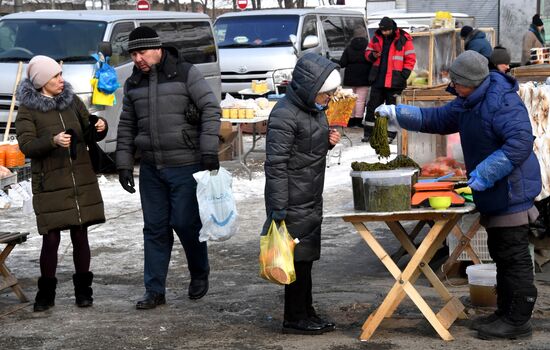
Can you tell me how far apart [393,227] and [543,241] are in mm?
1686

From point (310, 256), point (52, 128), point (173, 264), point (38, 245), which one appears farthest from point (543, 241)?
point (38, 245)

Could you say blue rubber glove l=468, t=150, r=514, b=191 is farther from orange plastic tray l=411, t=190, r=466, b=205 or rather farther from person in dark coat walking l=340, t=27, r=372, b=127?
person in dark coat walking l=340, t=27, r=372, b=127

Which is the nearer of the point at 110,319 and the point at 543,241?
the point at 110,319

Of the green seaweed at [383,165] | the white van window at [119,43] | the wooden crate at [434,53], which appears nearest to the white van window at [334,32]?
the wooden crate at [434,53]

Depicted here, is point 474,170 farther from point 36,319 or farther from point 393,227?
point 36,319

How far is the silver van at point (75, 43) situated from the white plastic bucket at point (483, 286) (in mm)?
6720

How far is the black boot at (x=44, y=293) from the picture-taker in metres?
7.11

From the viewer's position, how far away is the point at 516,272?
6105 millimetres

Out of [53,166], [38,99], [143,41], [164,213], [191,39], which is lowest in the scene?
[164,213]

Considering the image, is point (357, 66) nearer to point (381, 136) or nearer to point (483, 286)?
point (483, 286)

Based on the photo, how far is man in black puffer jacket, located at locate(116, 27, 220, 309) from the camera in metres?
7.01

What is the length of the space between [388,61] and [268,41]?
3575mm

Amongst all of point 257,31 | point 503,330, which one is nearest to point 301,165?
point 503,330

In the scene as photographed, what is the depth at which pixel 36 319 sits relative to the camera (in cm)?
694
